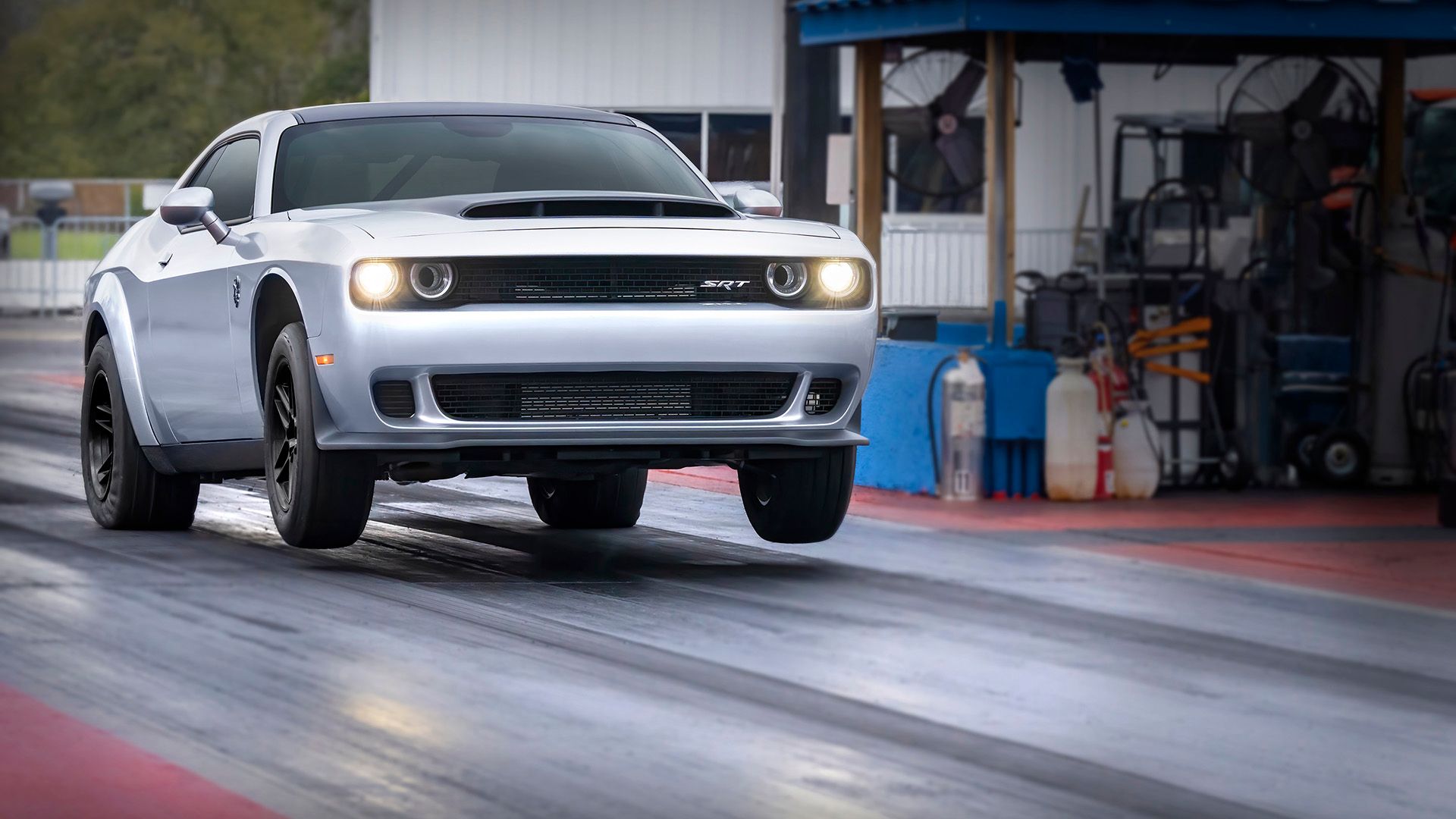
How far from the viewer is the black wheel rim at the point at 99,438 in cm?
1052

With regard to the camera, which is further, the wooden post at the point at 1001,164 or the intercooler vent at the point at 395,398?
the wooden post at the point at 1001,164

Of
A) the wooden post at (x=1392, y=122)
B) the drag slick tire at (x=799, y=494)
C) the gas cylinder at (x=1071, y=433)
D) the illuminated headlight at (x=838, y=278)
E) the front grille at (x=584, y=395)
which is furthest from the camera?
the wooden post at (x=1392, y=122)

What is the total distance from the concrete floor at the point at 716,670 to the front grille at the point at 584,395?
2.08 ft

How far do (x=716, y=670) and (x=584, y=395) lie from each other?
157cm

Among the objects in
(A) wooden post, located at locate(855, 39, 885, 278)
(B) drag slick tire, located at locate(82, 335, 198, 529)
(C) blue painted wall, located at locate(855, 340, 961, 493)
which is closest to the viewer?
(B) drag slick tire, located at locate(82, 335, 198, 529)

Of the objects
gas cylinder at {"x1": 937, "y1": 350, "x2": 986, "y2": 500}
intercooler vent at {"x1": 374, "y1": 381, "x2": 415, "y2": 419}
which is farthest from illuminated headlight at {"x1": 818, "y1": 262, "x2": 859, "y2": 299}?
gas cylinder at {"x1": 937, "y1": 350, "x2": 986, "y2": 500}

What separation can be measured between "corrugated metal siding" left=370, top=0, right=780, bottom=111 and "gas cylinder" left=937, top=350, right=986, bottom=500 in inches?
598

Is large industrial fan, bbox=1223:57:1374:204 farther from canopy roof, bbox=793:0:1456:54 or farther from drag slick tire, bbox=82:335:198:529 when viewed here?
drag slick tire, bbox=82:335:198:529

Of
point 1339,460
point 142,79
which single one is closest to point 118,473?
point 1339,460

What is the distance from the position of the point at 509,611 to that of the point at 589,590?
22.8 inches

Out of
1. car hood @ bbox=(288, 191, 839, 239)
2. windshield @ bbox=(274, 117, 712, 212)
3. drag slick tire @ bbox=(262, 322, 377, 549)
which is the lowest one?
drag slick tire @ bbox=(262, 322, 377, 549)

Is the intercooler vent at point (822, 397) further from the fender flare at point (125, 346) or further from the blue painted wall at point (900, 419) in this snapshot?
the blue painted wall at point (900, 419)

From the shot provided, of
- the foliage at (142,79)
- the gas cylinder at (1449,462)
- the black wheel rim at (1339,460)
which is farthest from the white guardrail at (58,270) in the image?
the foliage at (142,79)

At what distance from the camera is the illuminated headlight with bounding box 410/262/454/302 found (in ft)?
27.5
